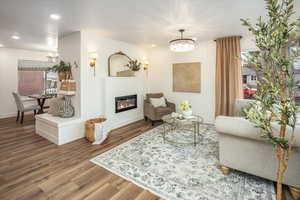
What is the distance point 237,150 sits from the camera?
2.17m

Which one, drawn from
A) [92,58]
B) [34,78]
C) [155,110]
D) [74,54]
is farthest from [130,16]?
[34,78]

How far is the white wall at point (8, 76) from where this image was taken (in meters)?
5.70

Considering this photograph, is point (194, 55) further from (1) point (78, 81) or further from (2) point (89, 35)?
(1) point (78, 81)

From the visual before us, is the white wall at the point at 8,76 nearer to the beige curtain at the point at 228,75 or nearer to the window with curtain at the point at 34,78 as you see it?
the window with curtain at the point at 34,78

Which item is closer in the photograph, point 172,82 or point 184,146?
point 184,146

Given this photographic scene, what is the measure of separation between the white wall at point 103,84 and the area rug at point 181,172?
4.49 feet

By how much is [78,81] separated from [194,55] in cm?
350

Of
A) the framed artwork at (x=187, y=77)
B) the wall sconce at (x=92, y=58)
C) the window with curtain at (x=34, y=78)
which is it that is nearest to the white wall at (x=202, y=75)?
the framed artwork at (x=187, y=77)

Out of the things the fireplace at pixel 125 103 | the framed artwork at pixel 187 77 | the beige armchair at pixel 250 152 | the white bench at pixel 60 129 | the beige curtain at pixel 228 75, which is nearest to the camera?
the beige armchair at pixel 250 152

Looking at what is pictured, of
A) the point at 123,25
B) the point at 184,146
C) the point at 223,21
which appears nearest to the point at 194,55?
the point at 223,21

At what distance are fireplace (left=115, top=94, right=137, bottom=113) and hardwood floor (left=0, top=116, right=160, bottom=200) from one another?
1183mm

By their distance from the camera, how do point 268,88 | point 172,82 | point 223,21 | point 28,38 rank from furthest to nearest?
point 172,82, point 28,38, point 223,21, point 268,88

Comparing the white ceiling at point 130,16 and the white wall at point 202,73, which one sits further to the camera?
the white wall at point 202,73

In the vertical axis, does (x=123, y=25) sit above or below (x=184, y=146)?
above
